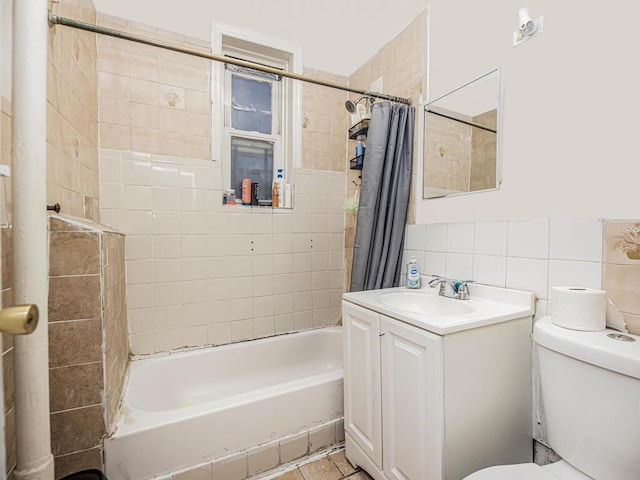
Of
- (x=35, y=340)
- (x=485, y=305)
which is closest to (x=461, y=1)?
(x=485, y=305)

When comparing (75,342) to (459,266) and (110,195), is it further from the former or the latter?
(459,266)

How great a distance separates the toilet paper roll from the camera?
86 centimetres

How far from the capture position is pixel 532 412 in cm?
111

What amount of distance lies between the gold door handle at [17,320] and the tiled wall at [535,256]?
1.43 meters

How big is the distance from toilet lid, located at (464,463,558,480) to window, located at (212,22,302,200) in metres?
1.82

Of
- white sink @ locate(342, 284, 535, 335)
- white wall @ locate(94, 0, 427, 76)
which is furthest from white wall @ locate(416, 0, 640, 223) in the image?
white wall @ locate(94, 0, 427, 76)

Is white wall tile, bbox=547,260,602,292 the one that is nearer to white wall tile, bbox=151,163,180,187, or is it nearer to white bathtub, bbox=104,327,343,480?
white bathtub, bbox=104,327,343,480

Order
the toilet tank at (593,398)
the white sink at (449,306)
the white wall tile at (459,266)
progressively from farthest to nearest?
the white wall tile at (459,266) < the white sink at (449,306) < the toilet tank at (593,398)

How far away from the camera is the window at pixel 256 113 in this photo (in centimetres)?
194

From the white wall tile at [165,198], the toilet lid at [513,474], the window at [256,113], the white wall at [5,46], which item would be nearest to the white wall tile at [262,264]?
the window at [256,113]

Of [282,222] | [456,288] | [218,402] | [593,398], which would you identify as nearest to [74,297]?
[218,402]

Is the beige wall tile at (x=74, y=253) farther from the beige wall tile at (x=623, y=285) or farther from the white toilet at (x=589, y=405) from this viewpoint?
the beige wall tile at (x=623, y=285)

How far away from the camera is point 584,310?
858mm

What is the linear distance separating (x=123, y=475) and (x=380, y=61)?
8.31ft
